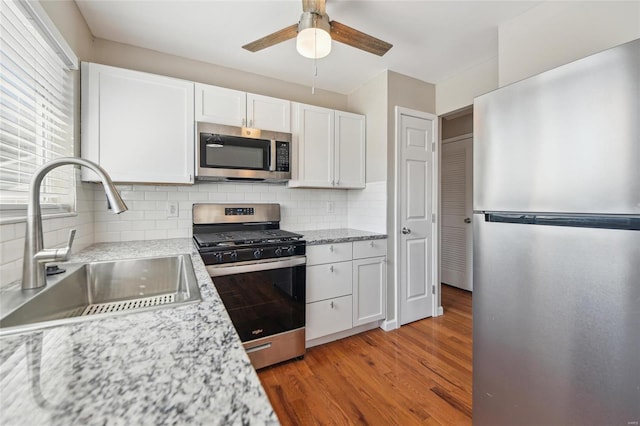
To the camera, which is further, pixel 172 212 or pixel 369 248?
pixel 369 248

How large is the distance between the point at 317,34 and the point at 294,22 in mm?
569

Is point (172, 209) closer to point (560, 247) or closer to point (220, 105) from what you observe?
point (220, 105)

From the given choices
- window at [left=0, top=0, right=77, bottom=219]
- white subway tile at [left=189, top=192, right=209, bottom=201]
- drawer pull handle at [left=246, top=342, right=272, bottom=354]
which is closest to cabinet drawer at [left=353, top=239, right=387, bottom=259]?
drawer pull handle at [left=246, top=342, right=272, bottom=354]

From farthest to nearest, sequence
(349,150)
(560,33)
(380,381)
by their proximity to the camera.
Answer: (349,150) → (380,381) → (560,33)

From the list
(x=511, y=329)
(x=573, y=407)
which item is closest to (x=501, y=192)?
(x=511, y=329)

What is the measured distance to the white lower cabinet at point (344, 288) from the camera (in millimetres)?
2279

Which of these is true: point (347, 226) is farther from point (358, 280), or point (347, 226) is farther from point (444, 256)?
point (444, 256)

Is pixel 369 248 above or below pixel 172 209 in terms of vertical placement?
below

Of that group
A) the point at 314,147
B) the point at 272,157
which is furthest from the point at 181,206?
the point at 314,147

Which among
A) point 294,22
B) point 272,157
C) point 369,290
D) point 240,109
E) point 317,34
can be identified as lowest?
point 369,290

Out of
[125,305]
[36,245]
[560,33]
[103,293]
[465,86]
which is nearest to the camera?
[36,245]

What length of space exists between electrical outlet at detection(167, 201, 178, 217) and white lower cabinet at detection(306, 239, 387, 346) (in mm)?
1171

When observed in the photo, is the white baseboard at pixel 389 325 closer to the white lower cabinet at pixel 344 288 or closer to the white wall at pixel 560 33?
the white lower cabinet at pixel 344 288

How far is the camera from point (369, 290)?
8.37 feet
